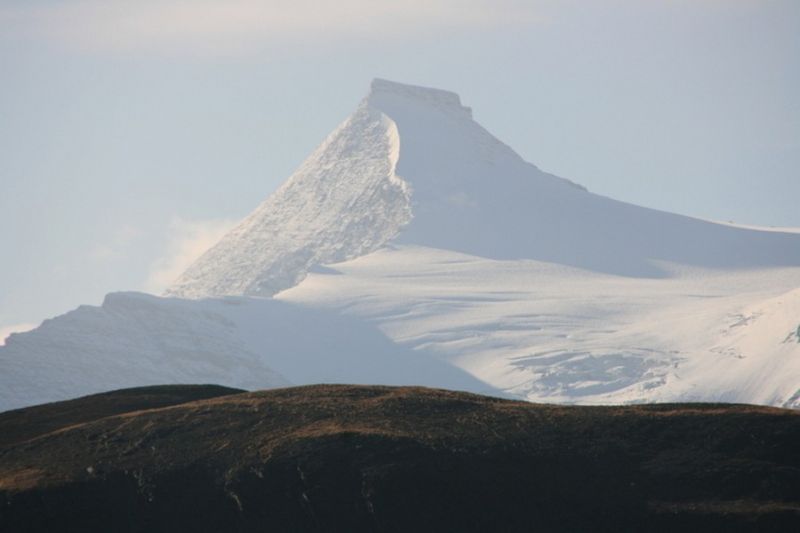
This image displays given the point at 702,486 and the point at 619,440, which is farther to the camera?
the point at 619,440

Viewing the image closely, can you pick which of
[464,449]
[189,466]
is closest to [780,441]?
[464,449]

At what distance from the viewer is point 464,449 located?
96.4 m

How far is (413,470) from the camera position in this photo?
308 ft

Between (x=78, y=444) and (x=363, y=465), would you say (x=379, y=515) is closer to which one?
(x=363, y=465)

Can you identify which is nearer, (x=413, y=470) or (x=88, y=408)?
(x=413, y=470)

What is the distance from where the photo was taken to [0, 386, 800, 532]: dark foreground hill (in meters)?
89.4

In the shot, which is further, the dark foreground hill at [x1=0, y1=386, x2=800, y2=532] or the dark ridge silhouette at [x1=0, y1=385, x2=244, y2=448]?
the dark ridge silhouette at [x1=0, y1=385, x2=244, y2=448]

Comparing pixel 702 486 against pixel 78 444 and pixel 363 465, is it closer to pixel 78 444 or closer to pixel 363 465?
pixel 363 465

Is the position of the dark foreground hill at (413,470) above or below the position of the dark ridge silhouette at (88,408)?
below

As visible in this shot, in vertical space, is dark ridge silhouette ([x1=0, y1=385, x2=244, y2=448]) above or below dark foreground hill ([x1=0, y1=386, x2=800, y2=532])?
above

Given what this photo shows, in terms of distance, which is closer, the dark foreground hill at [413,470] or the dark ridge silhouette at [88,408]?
the dark foreground hill at [413,470]

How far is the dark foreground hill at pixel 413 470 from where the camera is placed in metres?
89.4

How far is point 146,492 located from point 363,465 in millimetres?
10844

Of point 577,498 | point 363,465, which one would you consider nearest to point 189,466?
point 363,465
